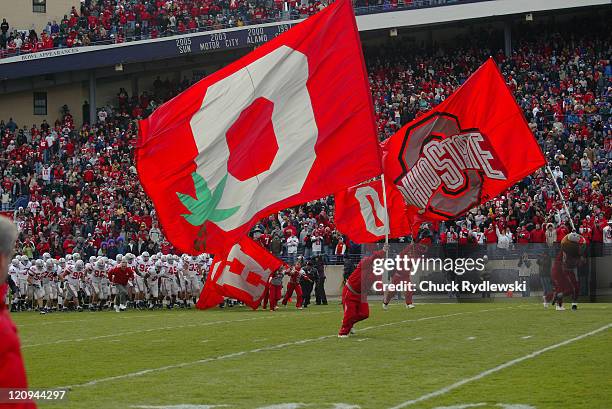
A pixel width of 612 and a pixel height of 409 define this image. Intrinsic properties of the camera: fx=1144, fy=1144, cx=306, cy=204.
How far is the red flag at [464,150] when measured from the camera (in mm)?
18844

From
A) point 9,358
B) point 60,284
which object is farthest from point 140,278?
point 9,358

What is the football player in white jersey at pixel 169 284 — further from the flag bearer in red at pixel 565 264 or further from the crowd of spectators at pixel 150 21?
the crowd of spectators at pixel 150 21

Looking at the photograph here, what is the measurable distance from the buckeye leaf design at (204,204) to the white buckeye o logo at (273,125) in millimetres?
64

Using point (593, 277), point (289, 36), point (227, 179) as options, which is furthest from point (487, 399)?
point (593, 277)

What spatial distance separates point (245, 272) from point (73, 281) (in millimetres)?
6551

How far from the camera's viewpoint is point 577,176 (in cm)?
3288

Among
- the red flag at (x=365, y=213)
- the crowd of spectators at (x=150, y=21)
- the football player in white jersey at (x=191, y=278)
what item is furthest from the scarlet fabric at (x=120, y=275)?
the crowd of spectators at (x=150, y=21)

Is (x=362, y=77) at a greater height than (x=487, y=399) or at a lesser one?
greater

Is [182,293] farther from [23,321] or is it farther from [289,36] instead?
[289,36]

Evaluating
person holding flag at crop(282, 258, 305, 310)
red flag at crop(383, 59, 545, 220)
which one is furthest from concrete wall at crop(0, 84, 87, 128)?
red flag at crop(383, 59, 545, 220)

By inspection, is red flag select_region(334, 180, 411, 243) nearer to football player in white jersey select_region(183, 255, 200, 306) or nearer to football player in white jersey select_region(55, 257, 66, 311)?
football player in white jersey select_region(183, 255, 200, 306)

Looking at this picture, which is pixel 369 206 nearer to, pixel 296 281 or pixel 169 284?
pixel 296 281

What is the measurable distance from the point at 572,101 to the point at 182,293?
15016 mm

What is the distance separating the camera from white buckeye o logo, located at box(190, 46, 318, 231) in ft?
→ 48.7
